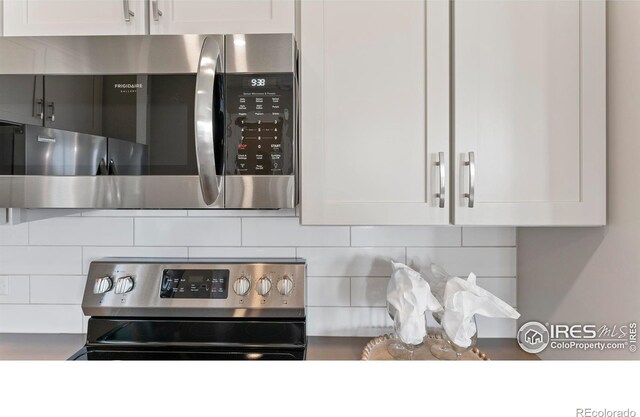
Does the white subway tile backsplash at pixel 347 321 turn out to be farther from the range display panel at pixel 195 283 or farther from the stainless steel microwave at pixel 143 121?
the stainless steel microwave at pixel 143 121

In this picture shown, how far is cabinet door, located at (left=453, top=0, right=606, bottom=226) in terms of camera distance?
100cm

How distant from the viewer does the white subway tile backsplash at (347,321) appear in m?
1.32

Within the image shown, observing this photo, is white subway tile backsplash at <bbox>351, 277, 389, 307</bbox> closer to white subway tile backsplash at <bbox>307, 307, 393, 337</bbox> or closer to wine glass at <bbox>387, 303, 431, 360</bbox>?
white subway tile backsplash at <bbox>307, 307, 393, 337</bbox>

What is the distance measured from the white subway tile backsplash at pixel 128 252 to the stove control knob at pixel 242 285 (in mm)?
220

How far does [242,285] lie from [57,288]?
2.10 feet

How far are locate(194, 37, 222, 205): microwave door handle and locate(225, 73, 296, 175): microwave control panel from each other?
0.13ft

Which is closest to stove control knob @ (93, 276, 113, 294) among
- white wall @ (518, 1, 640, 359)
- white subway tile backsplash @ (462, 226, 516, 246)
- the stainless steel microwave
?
the stainless steel microwave

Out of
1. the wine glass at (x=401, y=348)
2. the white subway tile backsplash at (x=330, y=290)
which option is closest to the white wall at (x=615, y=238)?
the wine glass at (x=401, y=348)

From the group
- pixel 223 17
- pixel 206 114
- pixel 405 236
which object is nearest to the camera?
pixel 206 114

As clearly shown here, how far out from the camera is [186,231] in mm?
1326

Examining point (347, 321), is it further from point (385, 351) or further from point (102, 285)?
point (102, 285)

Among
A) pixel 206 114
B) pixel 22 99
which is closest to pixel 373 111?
pixel 206 114

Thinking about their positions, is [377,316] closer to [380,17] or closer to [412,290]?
[412,290]
